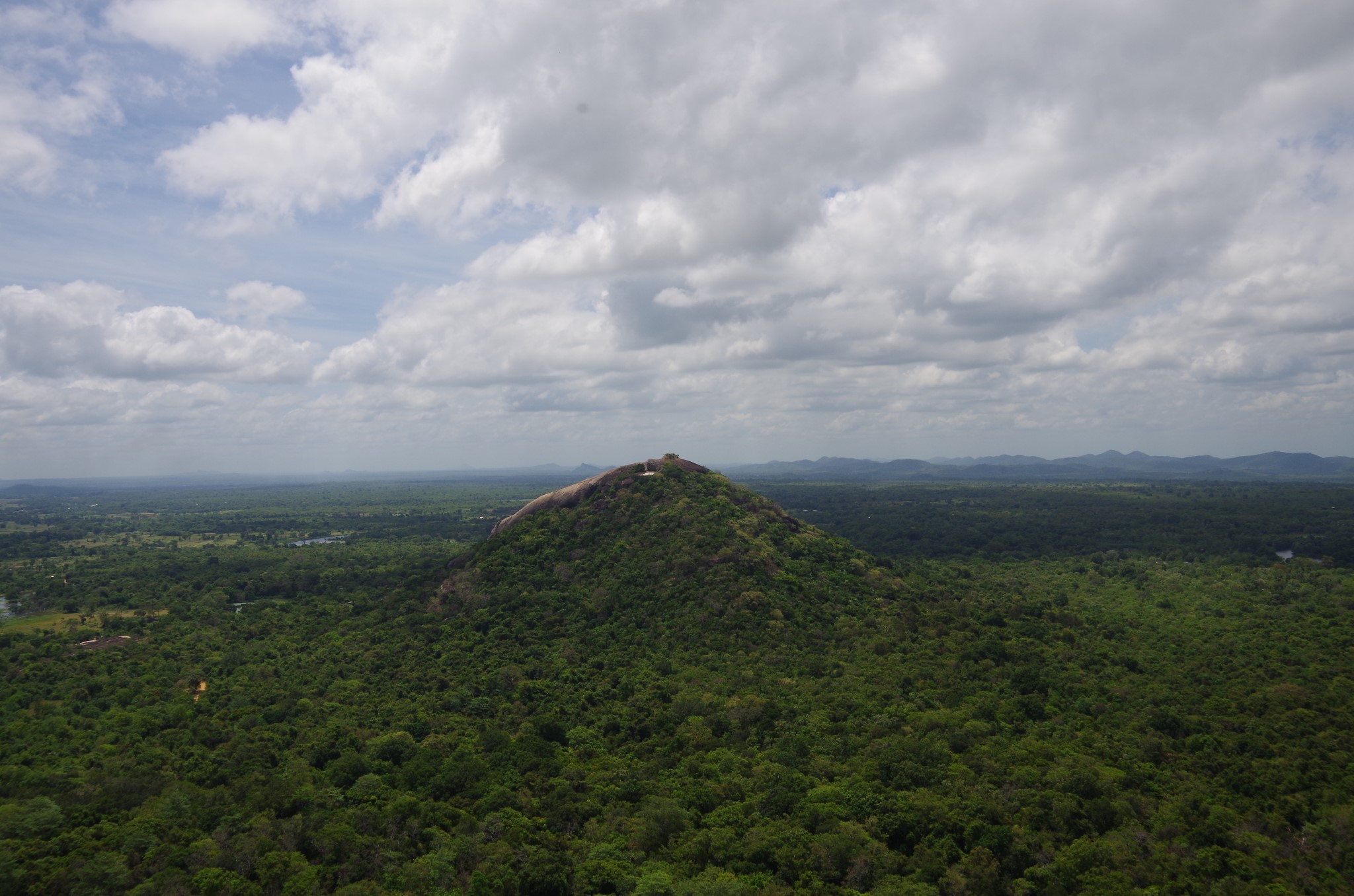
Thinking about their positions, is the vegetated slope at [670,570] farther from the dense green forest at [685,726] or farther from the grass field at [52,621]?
the grass field at [52,621]

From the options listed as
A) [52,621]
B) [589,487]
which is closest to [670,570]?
[589,487]

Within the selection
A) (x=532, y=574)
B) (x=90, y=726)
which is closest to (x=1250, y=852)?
(x=532, y=574)

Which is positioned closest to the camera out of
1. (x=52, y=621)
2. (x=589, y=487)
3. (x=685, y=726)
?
(x=685, y=726)

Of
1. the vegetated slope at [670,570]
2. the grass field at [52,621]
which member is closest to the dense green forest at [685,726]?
the vegetated slope at [670,570]

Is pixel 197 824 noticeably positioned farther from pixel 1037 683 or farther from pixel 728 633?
pixel 1037 683

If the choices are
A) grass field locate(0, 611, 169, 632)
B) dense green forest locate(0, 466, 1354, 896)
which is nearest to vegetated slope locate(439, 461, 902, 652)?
dense green forest locate(0, 466, 1354, 896)

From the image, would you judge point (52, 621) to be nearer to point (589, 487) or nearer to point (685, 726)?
point (589, 487)
